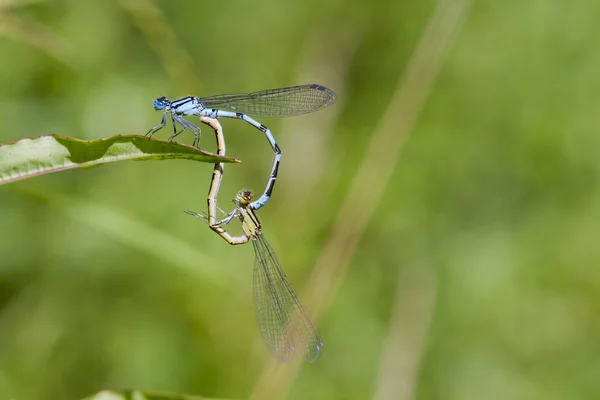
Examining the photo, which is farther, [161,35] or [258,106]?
[161,35]

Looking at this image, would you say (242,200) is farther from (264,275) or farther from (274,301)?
(274,301)

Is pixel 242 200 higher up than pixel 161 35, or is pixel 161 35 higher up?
pixel 161 35

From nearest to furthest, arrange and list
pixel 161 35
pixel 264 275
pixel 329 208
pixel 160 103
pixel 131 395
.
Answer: pixel 131 395
pixel 160 103
pixel 264 275
pixel 161 35
pixel 329 208

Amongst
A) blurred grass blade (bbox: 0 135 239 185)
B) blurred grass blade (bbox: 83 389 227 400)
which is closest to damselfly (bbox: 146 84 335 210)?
blurred grass blade (bbox: 0 135 239 185)

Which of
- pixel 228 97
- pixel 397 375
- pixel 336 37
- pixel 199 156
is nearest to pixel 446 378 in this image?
pixel 397 375

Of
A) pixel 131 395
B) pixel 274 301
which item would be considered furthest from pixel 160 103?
pixel 131 395

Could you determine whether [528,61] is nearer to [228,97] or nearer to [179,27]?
[179,27]

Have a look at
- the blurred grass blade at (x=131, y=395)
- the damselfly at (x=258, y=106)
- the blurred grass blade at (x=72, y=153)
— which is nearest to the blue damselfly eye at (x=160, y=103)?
the damselfly at (x=258, y=106)
